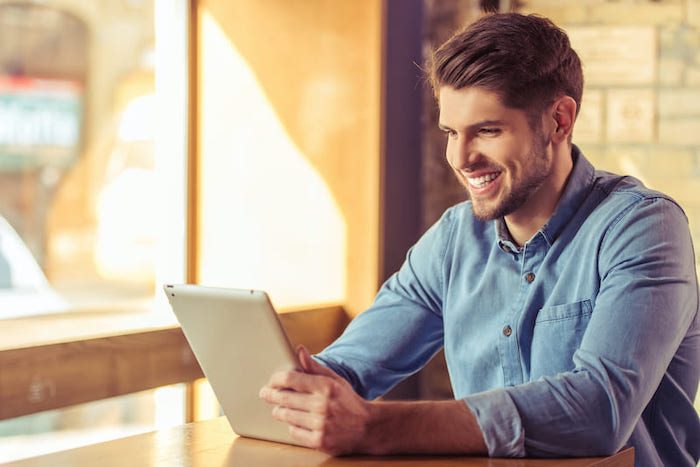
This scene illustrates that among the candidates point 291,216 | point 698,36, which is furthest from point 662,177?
point 291,216

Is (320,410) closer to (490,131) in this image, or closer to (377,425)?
(377,425)

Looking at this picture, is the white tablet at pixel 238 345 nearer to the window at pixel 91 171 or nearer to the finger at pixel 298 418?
the finger at pixel 298 418

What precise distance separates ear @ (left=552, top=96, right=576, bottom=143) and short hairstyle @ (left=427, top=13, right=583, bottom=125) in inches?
0.6

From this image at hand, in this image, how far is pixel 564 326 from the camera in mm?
1447

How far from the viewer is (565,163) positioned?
1633 mm

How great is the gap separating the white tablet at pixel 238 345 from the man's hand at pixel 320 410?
0.03 m

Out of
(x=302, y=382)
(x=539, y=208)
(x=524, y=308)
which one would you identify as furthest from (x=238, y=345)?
(x=539, y=208)

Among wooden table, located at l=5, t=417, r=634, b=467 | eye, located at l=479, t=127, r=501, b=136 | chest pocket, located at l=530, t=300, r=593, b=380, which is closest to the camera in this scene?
wooden table, located at l=5, t=417, r=634, b=467

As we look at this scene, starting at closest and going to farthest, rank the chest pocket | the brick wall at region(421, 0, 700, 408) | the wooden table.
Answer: the wooden table → the chest pocket → the brick wall at region(421, 0, 700, 408)

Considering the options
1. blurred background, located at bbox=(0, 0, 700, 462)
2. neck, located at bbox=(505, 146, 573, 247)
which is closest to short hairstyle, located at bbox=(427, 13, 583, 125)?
neck, located at bbox=(505, 146, 573, 247)

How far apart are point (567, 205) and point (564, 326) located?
0.24 metres

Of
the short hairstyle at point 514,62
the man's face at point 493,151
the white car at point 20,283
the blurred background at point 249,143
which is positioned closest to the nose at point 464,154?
the man's face at point 493,151

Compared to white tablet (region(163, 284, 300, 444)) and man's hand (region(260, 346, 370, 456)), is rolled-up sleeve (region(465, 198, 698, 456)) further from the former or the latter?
white tablet (region(163, 284, 300, 444))

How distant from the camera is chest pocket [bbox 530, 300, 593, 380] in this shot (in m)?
1.43
